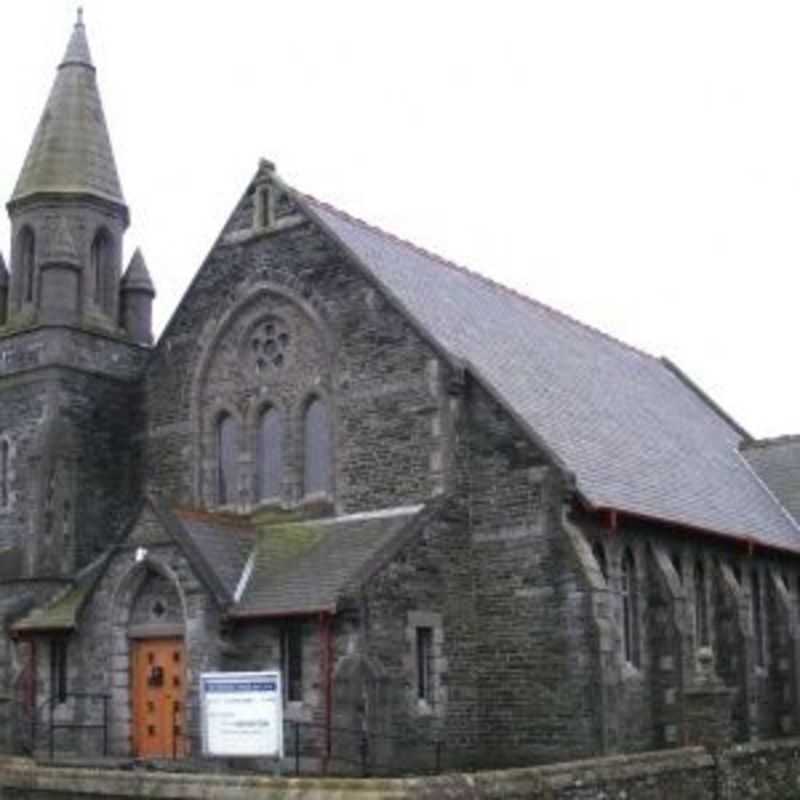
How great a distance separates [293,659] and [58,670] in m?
5.55

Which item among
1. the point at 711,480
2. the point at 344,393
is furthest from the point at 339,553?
the point at 711,480

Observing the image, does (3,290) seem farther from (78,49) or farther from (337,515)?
(337,515)

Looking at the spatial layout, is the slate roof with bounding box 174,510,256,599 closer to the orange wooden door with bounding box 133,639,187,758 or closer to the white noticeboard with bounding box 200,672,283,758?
the orange wooden door with bounding box 133,639,187,758

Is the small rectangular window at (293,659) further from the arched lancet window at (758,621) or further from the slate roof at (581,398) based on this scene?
the arched lancet window at (758,621)

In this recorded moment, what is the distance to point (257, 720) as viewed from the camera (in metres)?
18.4

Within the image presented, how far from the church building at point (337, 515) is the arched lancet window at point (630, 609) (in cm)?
7

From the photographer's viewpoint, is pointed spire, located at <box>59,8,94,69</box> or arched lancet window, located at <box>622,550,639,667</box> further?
pointed spire, located at <box>59,8,94,69</box>

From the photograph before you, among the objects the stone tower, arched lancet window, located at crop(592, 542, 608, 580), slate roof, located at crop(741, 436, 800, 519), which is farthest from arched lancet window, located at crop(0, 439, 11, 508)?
slate roof, located at crop(741, 436, 800, 519)

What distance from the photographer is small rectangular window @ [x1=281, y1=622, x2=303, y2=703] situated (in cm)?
2442

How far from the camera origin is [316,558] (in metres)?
25.8

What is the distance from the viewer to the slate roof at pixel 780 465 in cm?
3797

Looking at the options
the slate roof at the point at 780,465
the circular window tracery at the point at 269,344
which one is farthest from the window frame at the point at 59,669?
the slate roof at the point at 780,465

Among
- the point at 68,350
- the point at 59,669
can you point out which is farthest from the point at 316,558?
the point at 68,350

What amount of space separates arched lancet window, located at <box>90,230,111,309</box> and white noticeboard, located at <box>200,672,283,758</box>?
51.4ft
